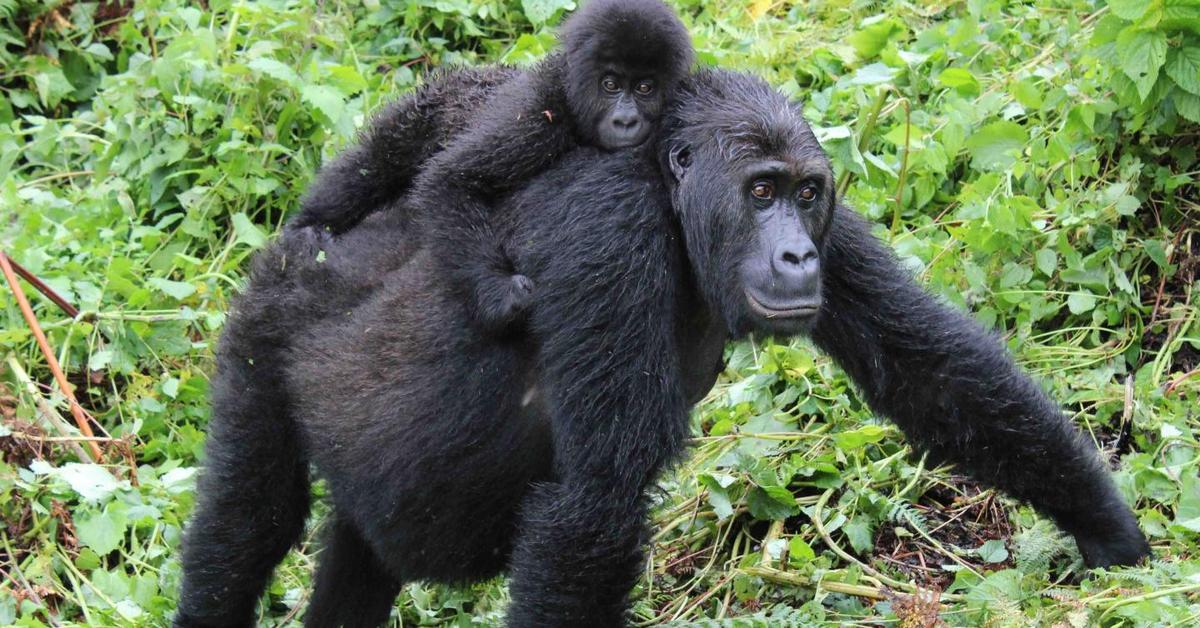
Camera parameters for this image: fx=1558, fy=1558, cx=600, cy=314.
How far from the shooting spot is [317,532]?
5.59 m

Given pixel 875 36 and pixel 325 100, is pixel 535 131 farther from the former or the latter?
pixel 875 36

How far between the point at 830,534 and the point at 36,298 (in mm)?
3590

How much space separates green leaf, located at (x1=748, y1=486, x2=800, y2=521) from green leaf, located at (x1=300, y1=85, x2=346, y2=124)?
2555mm

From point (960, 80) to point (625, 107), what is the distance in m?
2.41

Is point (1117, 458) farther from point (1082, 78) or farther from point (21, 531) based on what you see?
point (21, 531)

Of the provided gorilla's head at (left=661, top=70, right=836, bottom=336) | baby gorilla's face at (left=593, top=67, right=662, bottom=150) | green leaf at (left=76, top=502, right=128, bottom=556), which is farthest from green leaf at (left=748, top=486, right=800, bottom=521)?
green leaf at (left=76, top=502, right=128, bottom=556)

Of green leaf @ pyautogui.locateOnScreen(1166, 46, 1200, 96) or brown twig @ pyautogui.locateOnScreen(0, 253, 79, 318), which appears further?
brown twig @ pyautogui.locateOnScreen(0, 253, 79, 318)

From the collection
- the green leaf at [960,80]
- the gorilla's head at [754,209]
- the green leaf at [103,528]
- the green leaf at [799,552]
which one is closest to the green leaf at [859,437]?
the green leaf at [799,552]

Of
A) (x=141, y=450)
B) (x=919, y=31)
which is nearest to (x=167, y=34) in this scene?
(x=141, y=450)

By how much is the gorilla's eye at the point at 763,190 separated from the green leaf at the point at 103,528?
266 cm

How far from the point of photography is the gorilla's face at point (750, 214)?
14.1 feet

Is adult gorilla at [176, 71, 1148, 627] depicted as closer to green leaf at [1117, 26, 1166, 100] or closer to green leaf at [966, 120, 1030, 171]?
green leaf at [1117, 26, 1166, 100]

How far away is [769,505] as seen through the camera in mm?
5562

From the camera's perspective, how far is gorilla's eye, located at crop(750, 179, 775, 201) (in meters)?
4.36
